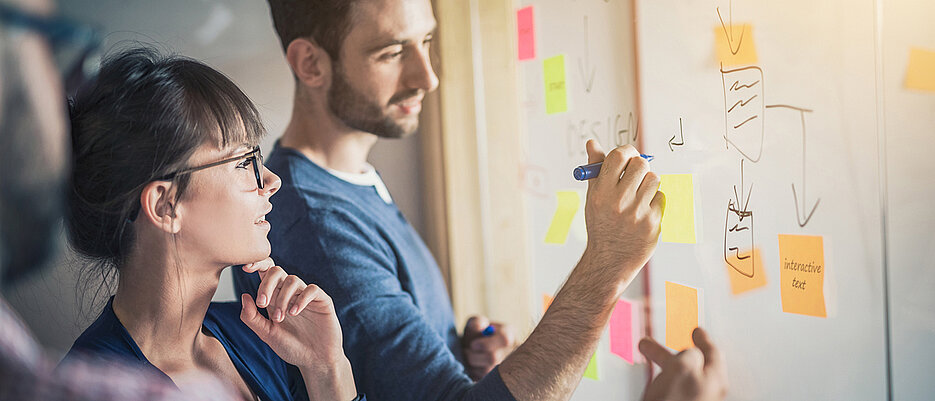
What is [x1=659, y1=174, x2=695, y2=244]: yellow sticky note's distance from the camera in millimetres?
951

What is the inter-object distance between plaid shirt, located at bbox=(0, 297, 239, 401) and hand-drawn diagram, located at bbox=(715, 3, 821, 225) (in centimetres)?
79

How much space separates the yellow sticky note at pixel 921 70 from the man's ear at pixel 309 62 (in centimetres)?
81

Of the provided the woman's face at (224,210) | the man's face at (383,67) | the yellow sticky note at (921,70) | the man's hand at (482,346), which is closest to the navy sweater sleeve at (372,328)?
the woman's face at (224,210)

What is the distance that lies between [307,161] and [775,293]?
729 millimetres

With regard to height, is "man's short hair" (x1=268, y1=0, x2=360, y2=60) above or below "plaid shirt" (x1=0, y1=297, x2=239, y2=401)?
above

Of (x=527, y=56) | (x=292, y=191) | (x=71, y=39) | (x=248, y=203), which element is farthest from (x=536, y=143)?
(x=71, y=39)

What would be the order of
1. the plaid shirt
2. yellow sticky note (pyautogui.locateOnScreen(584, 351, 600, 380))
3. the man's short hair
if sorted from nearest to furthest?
the plaid shirt, the man's short hair, yellow sticky note (pyautogui.locateOnScreen(584, 351, 600, 380))

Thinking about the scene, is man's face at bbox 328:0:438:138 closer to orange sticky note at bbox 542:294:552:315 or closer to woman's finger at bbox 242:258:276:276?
woman's finger at bbox 242:258:276:276

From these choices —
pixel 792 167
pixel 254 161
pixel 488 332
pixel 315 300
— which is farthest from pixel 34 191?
pixel 792 167

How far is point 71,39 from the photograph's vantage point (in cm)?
83

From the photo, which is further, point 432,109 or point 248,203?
point 432,109

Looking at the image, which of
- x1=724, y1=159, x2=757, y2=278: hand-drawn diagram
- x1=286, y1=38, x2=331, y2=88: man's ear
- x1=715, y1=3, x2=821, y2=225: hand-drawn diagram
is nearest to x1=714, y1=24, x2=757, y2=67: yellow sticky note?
x1=715, y1=3, x2=821, y2=225: hand-drawn diagram

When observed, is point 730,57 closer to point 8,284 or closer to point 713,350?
point 713,350

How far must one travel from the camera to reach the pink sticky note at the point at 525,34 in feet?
4.09
